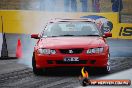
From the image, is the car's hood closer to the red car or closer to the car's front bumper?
the red car

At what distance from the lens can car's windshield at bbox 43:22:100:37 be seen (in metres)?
13.4

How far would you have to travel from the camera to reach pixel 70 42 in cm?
1247

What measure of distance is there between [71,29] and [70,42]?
1.24 metres

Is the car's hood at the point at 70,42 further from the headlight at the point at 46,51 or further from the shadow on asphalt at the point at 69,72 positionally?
the shadow on asphalt at the point at 69,72

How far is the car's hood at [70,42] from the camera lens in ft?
40.1

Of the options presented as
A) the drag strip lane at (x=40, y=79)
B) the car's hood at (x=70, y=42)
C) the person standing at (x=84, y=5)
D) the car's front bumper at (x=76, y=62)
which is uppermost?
the person standing at (x=84, y=5)

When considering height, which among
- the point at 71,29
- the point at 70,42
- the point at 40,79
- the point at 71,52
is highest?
the point at 71,29

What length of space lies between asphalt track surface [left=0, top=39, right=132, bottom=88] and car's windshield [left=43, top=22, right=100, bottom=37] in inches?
37.9

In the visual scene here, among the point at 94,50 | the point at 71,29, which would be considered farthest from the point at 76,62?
the point at 71,29

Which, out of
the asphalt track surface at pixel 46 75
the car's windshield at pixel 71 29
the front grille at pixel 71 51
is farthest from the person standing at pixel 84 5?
the front grille at pixel 71 51

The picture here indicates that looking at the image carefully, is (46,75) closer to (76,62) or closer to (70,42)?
(76,62)

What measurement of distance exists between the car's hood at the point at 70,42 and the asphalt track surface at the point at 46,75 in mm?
569

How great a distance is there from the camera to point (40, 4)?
31.0 metres

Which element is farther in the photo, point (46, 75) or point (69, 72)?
point (69, 72)
